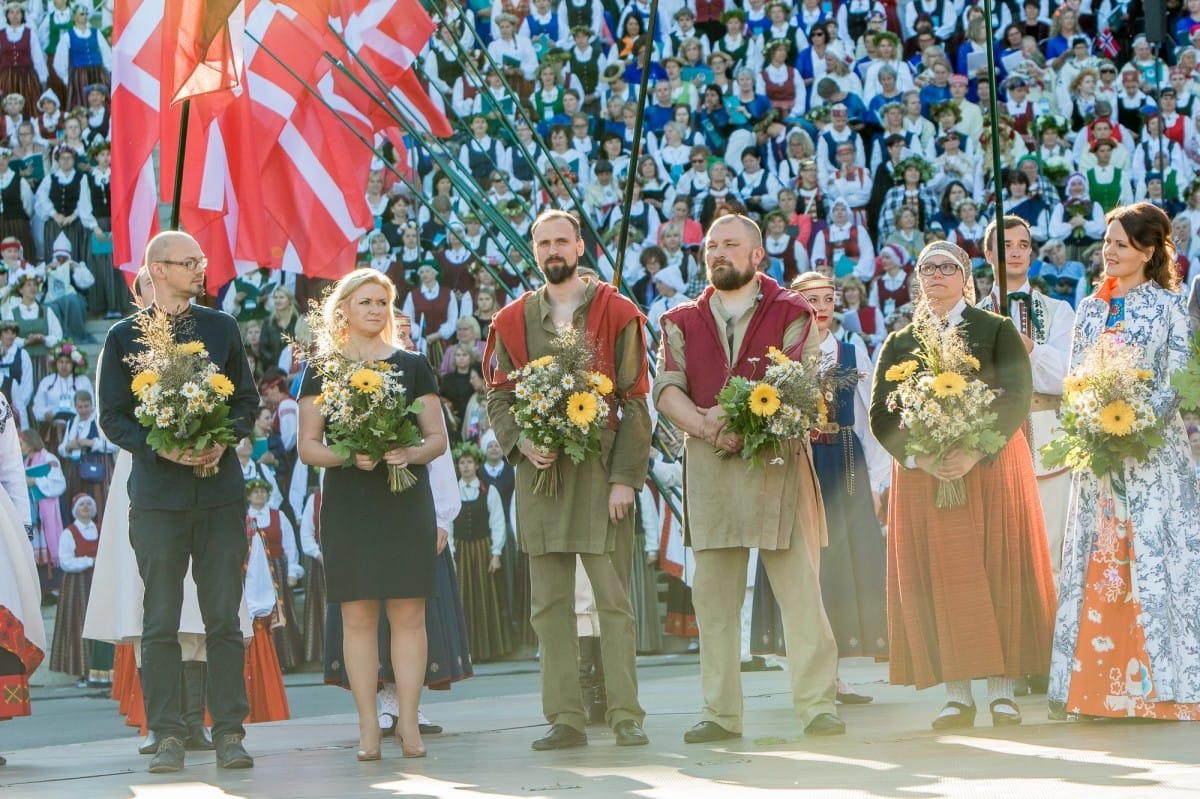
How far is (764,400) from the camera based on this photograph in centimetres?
651

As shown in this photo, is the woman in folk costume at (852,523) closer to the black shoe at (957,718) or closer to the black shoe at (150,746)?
the black shoe at (957,718)

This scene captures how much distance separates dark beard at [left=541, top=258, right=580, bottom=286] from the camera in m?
6.98

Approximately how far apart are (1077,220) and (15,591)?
11679mm

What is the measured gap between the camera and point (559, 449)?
269 inches

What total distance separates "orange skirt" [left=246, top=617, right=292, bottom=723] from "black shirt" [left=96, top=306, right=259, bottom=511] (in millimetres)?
1386

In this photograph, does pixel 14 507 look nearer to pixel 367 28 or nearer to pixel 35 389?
pixel 367 28

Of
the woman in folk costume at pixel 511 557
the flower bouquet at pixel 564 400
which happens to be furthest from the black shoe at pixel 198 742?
the woman in folk costume at pixel 511 557

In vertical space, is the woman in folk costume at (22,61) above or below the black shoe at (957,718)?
above

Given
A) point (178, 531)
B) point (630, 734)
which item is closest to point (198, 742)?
point (178, 531)

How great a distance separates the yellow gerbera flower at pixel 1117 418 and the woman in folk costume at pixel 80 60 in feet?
43.8

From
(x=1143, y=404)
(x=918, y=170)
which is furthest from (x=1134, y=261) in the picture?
(x=918, y=170)

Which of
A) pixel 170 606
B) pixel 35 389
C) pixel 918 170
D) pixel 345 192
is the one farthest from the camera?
pixel 918 170

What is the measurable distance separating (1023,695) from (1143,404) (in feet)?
5.64

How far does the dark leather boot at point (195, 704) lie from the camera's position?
23.6ft
